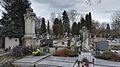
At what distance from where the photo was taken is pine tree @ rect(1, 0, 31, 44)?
28.8 metres

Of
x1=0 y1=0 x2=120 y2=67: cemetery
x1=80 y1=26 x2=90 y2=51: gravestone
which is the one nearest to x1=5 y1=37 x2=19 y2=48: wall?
x1=0 y1=0 x2=120 y2=67: cemetery

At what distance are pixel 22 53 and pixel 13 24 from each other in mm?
11788

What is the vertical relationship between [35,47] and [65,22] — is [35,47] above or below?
below

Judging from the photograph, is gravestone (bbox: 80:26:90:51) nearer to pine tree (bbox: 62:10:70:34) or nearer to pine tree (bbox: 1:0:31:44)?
pine tree (bbox: 1:0:31:44)

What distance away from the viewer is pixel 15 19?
95.5 feet

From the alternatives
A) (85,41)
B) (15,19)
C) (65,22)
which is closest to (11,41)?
(15,19)

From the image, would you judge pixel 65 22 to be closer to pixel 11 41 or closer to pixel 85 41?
pixel 11 41

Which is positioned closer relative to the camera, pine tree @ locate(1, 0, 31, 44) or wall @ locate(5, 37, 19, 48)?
pine tree @ locate(1, 0, 31, 44)

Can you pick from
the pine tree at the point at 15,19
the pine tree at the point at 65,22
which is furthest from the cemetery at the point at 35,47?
the pine tree at the point at 65,22

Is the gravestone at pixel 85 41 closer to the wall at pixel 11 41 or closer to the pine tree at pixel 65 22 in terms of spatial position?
the wall at pixel 11 41

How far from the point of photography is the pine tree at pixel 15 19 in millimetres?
28797

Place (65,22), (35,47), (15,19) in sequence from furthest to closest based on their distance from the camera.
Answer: (65,22) < (15,19) < (35,47)

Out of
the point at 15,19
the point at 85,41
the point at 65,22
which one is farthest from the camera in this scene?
the point at 65,22

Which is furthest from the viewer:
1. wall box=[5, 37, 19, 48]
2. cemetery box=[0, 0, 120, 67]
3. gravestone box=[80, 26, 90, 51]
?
wall box=[5, 37, 19, 48]
